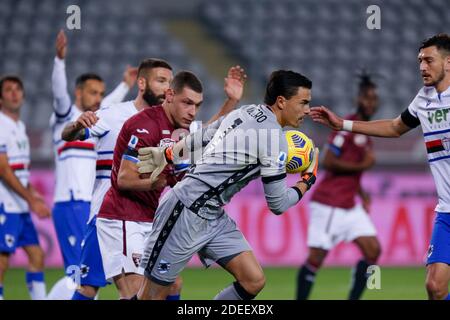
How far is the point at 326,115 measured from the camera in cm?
701

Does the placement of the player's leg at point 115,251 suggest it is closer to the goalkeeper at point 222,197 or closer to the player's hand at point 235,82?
the goalkeeper at point 222,197

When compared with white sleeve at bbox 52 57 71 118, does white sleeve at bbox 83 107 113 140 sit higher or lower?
Result: lower

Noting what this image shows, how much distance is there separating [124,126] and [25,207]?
3.15 meters

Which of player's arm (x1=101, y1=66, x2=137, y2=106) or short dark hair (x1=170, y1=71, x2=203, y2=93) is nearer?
short dark hair (x1=170, y1=71, x2=203, y2=93)

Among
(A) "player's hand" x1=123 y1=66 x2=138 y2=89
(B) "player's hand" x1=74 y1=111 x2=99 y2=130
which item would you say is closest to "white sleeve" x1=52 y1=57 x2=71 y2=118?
(A) "player's hand" x1=123 y1=66 x2=138 y2=89

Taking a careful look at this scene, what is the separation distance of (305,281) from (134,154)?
3.84 metres

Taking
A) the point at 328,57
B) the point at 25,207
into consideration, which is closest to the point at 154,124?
the point at 25,207

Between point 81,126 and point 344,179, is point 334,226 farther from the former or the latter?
point 81,126

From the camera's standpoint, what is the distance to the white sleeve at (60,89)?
28.0ft

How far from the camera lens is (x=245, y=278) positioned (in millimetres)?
5953

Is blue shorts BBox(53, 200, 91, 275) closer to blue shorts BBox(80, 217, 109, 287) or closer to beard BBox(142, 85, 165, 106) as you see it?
blue shorts BBox(80, 217, 109, 287)

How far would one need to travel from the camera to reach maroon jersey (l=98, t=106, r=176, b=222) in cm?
639
